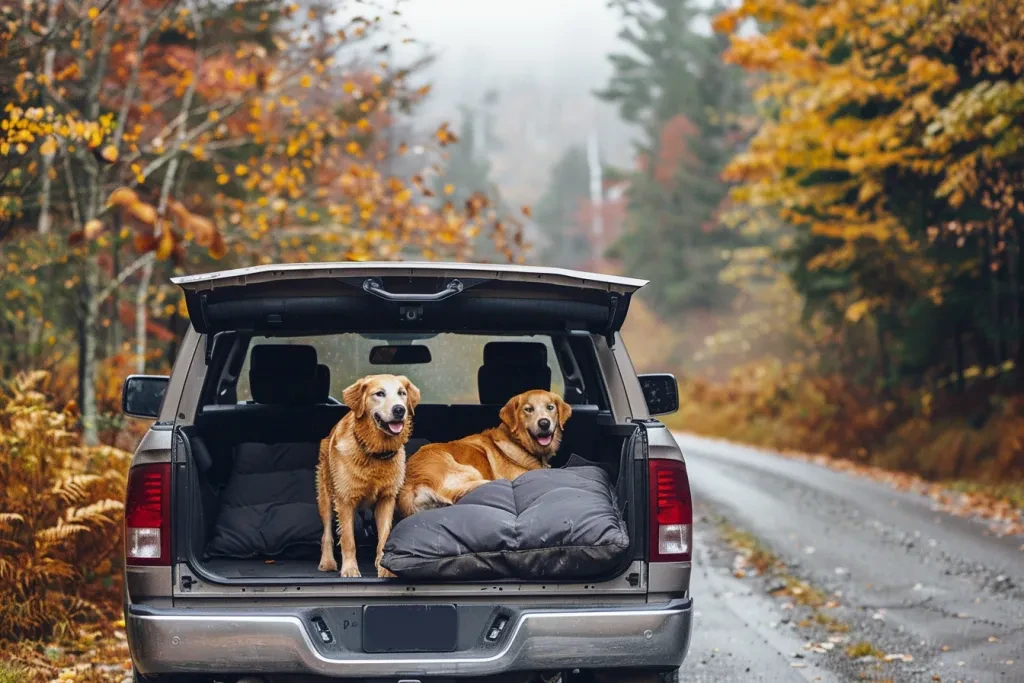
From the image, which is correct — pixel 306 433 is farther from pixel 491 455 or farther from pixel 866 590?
pixel 866 590

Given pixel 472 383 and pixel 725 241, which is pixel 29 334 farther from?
pixel 725 241

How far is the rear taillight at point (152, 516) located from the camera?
456cm

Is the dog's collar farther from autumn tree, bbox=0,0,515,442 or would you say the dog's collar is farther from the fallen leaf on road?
the fallen leaf on road

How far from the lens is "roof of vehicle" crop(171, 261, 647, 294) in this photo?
184 inches

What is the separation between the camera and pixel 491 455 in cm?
595

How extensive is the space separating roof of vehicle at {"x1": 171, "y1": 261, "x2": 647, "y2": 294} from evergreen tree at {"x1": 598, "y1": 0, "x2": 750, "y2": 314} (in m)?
38.8

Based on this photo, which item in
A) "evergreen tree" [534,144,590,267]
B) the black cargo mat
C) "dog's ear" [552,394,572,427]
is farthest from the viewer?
"evergreen tree" [534,144,590,267]

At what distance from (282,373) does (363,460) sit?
1.14m

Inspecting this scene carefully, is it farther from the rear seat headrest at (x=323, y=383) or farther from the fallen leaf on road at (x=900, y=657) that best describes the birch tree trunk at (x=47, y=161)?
the fallen leaf on road at (x=900, y=657)

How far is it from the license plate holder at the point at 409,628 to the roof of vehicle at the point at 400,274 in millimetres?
1283

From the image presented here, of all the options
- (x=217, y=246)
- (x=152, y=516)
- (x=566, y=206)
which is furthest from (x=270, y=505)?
(x=566, y=206)

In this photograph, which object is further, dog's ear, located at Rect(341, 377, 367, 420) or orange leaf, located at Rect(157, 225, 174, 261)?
dog's ear, located at Rect(341, 377, 367, 420)

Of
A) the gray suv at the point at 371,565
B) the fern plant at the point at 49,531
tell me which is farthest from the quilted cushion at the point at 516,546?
the fern plant at the point at 49,531

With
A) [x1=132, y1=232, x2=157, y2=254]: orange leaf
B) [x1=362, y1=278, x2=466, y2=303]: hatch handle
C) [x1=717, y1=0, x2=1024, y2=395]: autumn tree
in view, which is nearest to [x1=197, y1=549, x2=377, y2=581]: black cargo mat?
[x1=362, y1=278, x2=466, y2=303]: hatch handle
